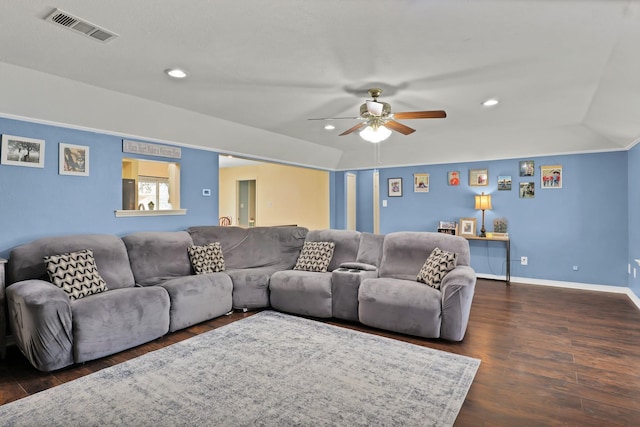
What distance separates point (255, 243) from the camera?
4961mm

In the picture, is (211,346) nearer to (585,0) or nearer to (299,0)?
(299,0)

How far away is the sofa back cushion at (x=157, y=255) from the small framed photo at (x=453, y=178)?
15.1 ft

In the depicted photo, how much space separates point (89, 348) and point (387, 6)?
3286 mm

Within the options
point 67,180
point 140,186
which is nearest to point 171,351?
point 67,180

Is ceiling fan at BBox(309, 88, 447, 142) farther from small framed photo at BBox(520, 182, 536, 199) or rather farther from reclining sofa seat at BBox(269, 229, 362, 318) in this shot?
small framed photo at BBox(520, 182, 536, 199)

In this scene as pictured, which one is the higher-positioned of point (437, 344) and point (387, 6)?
point (387, 6)

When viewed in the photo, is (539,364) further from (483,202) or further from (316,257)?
(483,202)

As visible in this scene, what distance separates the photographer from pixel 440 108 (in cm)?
411

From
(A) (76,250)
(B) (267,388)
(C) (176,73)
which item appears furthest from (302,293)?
(C) (176,73)

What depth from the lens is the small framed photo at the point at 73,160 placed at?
142 inches

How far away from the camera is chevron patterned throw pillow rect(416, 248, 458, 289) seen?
3.60 m

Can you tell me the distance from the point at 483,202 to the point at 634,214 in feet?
6.16

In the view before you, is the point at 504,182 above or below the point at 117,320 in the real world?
above

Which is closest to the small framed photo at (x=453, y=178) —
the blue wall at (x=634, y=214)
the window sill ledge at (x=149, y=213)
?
the blue wall at (x=634, y=214)
